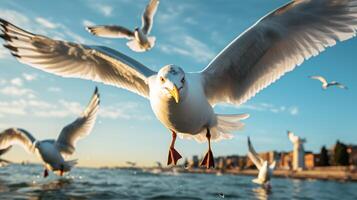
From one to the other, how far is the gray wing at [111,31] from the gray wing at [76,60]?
252 inches

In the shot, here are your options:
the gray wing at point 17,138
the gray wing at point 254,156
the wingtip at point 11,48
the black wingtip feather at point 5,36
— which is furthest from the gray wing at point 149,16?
the black wingtip feather at point 5,36

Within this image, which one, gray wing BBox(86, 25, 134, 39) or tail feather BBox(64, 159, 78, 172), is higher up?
gray wing BBox(86, 25, 134, 39)

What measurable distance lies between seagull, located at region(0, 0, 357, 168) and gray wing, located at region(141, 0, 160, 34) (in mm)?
8464

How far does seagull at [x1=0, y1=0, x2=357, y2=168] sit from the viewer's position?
5.79m

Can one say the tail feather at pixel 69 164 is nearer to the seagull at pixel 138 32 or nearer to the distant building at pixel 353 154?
the seagull at pixel 138 32

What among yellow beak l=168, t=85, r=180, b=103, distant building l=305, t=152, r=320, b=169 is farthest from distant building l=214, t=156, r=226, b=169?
yellow beak l=168, t=85, r=180, b=103

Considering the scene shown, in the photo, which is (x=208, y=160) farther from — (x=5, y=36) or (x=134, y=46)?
(x=134, y=46)

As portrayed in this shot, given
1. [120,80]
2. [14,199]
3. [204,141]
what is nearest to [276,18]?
[204,141]

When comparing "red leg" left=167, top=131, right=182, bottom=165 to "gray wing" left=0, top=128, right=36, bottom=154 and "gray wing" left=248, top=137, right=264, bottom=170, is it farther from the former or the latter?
"gray wing" left=248, top=137, right=264, bottom=170

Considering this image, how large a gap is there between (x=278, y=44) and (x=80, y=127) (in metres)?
10.6

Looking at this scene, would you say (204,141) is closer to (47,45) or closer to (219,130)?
(219,130)

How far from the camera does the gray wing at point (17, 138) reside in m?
15.7

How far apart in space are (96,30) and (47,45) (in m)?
7.51

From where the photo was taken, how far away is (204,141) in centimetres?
742
